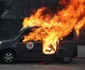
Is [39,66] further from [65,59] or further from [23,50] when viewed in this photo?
[65,59]

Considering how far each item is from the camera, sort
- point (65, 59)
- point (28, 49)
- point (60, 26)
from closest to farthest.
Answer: point (60, 26) → point (28, 49) → point (65, 59)

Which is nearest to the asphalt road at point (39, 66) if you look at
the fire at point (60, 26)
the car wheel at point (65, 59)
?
the car wheel at point (65, 59)

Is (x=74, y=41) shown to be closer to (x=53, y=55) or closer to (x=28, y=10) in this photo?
(x=53, y=55)

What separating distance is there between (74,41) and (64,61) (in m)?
1.16

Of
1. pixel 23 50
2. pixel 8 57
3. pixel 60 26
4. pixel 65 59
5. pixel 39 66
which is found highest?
pixel 60 26

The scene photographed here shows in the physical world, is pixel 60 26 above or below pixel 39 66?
above

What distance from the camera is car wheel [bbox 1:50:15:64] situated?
16203 mm

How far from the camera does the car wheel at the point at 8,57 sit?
53.2ft

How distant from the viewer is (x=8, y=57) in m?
16.3

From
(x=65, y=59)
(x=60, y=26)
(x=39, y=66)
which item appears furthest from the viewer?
(x=65, y=59)

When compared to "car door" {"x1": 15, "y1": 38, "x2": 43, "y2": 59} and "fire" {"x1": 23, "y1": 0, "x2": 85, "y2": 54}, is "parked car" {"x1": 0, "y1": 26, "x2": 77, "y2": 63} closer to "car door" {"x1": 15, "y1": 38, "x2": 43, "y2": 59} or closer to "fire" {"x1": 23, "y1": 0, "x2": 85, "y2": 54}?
"car door" {"x1": 15, "y1": 38, "x2": 43, "y2": 59}

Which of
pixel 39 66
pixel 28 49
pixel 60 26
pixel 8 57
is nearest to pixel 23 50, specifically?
pixel 28 49

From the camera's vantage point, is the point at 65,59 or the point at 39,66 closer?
the point at 39,66

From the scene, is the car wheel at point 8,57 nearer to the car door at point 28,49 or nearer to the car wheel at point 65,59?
the car door at point 28,49
